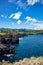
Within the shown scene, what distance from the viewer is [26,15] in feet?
27.3

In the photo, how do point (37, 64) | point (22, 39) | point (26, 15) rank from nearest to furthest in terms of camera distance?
point (37, 64) → point (26, 15) → point (22, 39)

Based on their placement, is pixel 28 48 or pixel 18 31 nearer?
pixel 18 31

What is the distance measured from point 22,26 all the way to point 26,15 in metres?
0.55

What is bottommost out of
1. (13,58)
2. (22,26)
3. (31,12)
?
(13,58)

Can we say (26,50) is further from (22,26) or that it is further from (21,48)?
(22,26)

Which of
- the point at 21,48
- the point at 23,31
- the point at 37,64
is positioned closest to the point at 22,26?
the point at 23,31

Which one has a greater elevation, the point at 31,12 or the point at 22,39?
the point at 31,12

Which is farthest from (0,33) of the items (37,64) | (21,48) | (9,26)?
(37,64)

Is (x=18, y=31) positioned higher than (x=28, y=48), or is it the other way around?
(x=18, y=31)

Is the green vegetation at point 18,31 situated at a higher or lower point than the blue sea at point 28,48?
higher

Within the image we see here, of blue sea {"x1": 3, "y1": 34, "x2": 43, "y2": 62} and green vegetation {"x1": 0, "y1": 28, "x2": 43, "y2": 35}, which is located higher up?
green vegetation {"x1": 0, "y1": 28, "x2": 43, "y2": 35}

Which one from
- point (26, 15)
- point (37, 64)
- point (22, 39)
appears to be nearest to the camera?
point (37, 64)

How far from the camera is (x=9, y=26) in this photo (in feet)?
28.8

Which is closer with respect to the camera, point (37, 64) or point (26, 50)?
point (37, 64)
